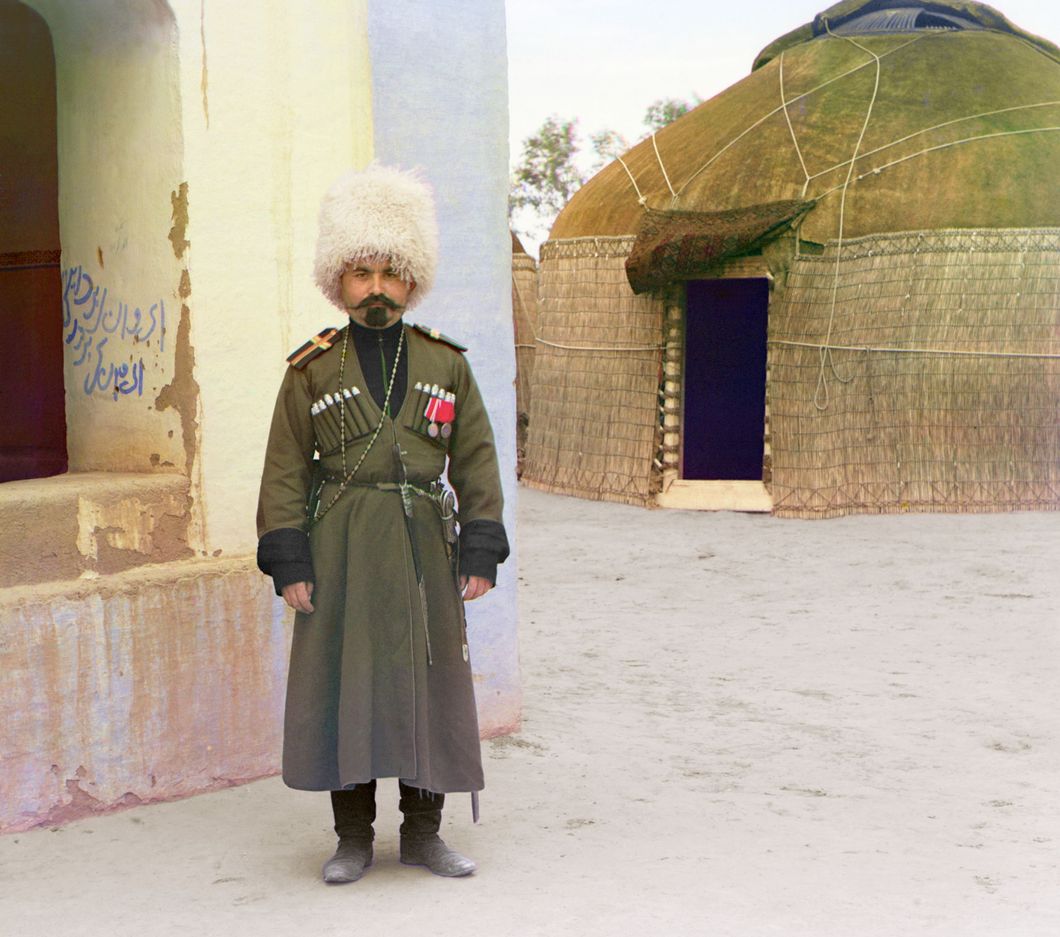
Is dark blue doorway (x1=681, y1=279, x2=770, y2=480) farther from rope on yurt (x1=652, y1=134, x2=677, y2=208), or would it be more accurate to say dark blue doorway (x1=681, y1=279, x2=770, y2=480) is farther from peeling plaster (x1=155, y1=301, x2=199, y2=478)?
peeling plaster (x1=155, y1=301, x2=199, y2=478)

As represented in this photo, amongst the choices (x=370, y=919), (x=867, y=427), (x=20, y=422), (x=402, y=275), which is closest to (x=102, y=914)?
(x=370, y=919)

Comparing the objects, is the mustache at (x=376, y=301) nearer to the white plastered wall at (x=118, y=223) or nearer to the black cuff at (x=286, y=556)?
the black cuff at (x=286, y=556)

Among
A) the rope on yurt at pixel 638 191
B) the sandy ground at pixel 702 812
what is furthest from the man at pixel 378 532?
the rope on yurt at pixel 638 191

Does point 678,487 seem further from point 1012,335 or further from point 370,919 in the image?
point 370,919

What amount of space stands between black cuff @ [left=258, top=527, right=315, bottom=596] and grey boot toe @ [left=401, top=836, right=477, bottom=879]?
676 millimetres

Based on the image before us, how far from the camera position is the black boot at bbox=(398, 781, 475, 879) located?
342cm

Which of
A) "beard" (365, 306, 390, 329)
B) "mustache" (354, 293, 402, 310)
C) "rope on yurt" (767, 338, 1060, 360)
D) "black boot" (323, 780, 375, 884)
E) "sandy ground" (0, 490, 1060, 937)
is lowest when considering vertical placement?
"sandy ground" (0, 490, 1060, 937)

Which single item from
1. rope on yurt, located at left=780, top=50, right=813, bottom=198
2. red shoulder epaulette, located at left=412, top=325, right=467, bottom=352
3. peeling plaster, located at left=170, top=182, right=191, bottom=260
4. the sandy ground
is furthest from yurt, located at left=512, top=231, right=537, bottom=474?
red shoulder epaulette, located at left=412, top=325, right=467, bottom=352

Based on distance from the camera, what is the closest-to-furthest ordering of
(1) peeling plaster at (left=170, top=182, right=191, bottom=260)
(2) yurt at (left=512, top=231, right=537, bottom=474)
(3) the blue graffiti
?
(1) peeling plaster at (left=170, top=182, right=191, bottom=260) → (3) the blue graffiti → (2) yurt at (left=512, top=231, right=537, bottom=474)

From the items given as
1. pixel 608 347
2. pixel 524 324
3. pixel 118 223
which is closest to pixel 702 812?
pixel 118 223

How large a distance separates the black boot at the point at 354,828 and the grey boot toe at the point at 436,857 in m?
0.09

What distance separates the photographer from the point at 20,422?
18.1ft

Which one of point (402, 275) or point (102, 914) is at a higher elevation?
point (402, 275)

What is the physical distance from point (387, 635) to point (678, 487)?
7.71 metres
